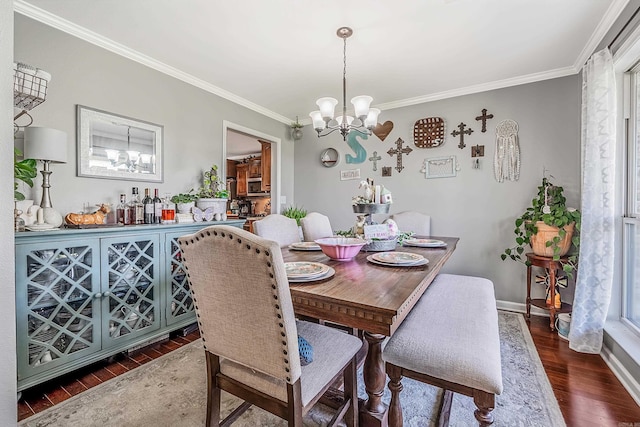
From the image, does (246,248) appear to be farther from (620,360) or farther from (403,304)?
(620,360)

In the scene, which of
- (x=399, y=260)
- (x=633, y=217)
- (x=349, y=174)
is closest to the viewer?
(x=399, y=260)

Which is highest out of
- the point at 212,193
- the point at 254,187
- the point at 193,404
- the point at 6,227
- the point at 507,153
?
the point at 507,153

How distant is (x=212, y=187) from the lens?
2941 millimetres

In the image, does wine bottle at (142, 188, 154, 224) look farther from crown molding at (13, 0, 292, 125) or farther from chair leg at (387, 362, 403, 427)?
chair leg at (387, 362, 403, 427)

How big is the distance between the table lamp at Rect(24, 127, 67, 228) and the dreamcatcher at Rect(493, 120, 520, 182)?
3.79 meters

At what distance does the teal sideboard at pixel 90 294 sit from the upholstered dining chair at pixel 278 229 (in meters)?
0.79

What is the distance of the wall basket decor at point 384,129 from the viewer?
3.62m

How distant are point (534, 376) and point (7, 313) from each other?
2.62 metres

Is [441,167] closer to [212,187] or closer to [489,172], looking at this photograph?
[489,172]

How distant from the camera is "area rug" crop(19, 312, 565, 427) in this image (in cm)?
144

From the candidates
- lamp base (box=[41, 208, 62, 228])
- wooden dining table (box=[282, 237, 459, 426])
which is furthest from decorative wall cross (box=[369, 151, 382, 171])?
lamp base (box=[41, 208, 62, 228])

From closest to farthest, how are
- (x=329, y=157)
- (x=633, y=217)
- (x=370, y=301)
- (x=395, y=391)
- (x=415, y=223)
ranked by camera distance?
(x=370, y=301), (x=395, y=391), (x=633, y=217), (x=415, y=223), (x=329, y=157)

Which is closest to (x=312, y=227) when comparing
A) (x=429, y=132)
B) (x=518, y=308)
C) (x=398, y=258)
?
(x=398, y=258)

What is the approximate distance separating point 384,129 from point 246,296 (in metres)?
3.24
